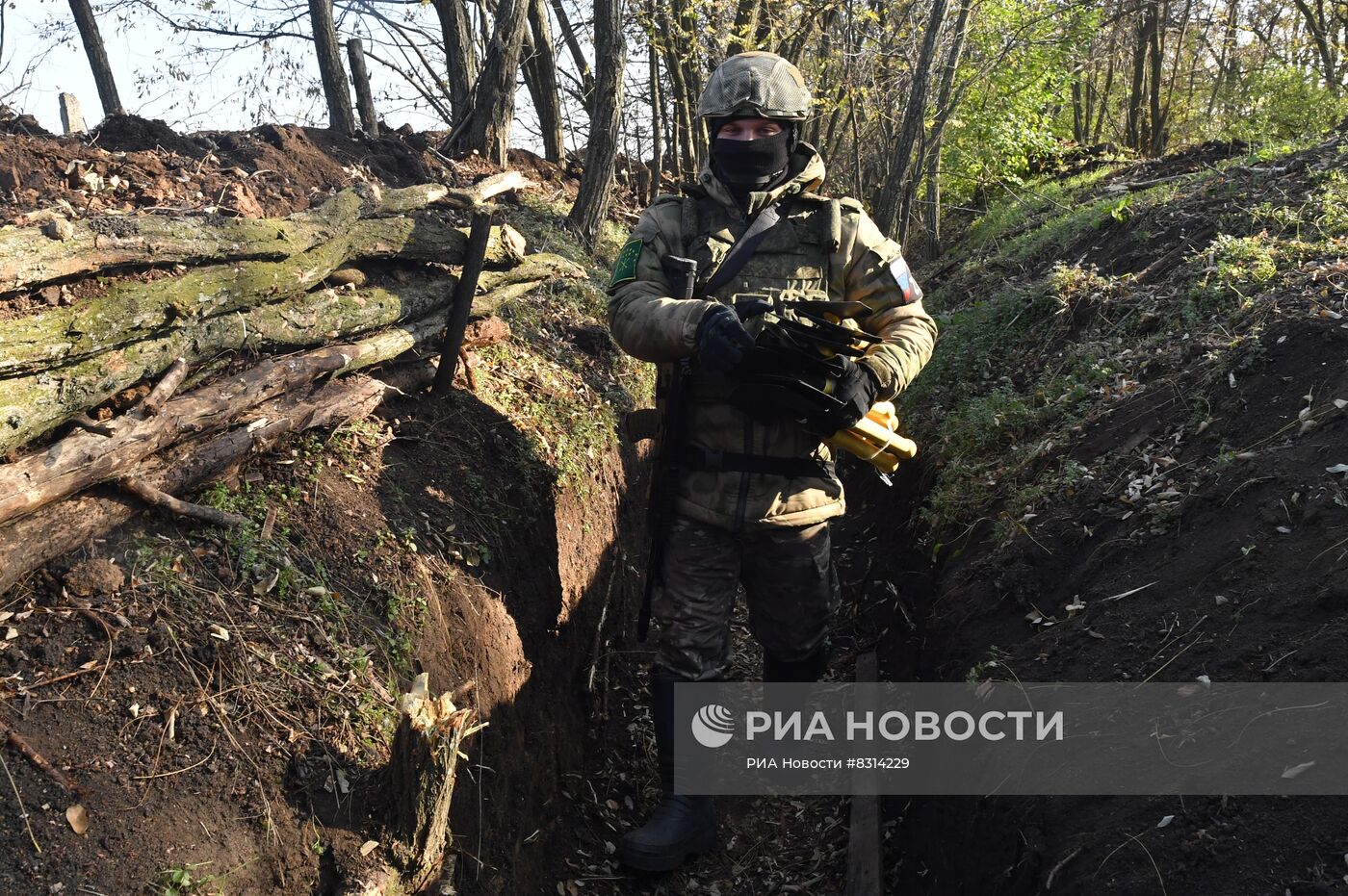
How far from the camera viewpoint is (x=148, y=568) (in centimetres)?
336

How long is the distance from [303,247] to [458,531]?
147 centimetres

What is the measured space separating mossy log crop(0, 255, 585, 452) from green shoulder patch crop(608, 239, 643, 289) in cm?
131

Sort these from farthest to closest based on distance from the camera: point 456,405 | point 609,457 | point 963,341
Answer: point 963,341 < point 609,457 < point 456,405

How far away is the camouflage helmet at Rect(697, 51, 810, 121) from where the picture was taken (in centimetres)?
426

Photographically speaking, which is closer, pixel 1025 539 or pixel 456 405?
pixel 1025 539

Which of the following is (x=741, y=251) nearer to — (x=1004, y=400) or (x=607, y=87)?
(x=1004, y=400)

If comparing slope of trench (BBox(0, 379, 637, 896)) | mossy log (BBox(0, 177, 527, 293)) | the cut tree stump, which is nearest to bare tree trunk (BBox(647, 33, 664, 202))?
mossy log (BBox(0, 177, 527, 293))

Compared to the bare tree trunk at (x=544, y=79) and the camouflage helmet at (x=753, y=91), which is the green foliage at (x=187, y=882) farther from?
the bare tree trunk at (x=544, y=79)

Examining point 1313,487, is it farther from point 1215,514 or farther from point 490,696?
point 490,696

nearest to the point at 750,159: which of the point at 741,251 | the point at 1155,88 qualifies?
the point at 741,251

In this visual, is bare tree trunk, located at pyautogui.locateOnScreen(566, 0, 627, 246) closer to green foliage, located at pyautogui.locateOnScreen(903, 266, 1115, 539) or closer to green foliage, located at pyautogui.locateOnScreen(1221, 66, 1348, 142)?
green foliage, located at pyautogui.locateOnScreen(903, 266, 1115, 539)

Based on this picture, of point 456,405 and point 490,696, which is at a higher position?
point 456,405

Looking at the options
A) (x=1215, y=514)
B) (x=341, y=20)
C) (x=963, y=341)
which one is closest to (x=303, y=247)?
(x=1215, y=514)
